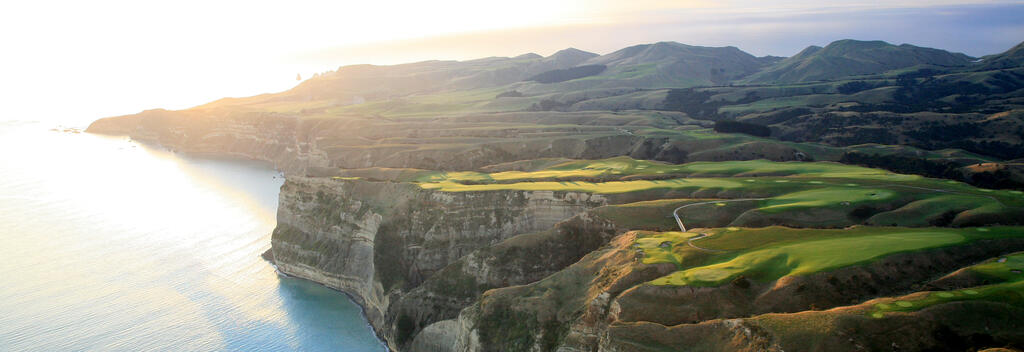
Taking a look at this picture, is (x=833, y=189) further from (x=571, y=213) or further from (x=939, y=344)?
(x=939, y=344)

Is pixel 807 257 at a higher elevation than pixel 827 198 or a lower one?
lower

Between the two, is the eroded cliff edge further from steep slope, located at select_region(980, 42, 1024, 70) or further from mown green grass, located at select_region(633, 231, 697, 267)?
steep slope, located at select_region(980, 42, 1024, 70)

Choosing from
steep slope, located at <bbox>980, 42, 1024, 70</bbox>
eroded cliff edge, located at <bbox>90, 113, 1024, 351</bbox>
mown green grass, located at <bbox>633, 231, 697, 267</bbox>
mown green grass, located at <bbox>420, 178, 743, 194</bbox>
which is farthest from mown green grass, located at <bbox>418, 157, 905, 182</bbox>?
steep slope, located at <bbox>980, 42, 1024, 70</bbox>

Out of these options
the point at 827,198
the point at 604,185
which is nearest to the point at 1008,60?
the point at 827,198

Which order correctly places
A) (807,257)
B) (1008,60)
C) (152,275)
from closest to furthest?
(807,257)
(152,275)
(1008,60)

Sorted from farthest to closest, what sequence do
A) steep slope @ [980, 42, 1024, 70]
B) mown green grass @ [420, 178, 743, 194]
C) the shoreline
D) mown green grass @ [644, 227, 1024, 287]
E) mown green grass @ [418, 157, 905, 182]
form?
steep slope @ [980, 42, 1024, 70]
mown green grass @ [418, 157, 905, 182]
mown green grass @ [420, 178, 743, 194]
the shoreline
mown green grass @ [644, 227, 1024, 287]

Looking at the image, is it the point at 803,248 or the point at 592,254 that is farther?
the point at 592,254

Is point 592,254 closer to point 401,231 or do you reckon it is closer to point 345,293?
point 401,231

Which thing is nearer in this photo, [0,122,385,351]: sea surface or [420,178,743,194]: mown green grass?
[0,122,385,351]: sea surface

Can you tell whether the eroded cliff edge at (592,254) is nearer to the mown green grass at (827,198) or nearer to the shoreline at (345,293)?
the mown green grass at (827,198)
